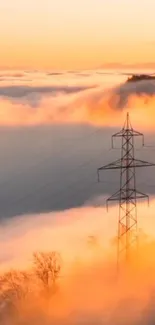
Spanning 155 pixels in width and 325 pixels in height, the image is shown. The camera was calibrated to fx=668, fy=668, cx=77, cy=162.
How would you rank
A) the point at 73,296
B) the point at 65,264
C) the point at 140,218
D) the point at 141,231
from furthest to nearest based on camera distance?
the point at 140,218 → the point at 141,231 → the point at 65,264 → the point at 73,296

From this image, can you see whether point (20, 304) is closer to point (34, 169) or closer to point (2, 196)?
point (2, 196)

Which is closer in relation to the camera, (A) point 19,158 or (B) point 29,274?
(B) point 29,274

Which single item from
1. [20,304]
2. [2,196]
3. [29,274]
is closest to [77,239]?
[29,274]

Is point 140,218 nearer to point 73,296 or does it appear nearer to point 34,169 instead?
point 73,296

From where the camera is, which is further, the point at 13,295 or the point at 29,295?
the point at 29,295

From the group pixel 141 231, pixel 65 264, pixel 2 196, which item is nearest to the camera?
pixel 65 264

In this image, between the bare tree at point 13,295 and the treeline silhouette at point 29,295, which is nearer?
the treeline silhouette at point 29,295

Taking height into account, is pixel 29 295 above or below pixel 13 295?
below

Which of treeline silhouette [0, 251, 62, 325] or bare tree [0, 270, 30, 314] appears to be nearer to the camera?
treeline silhouette [0, 251, 62, 325]

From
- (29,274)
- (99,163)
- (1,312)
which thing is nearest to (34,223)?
(99,163)
